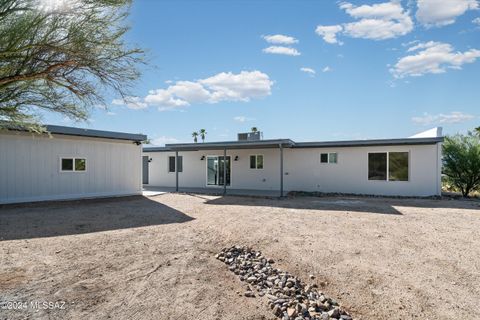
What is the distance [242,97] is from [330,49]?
12.4 metres

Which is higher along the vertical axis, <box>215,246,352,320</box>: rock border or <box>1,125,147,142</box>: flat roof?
<box>1,125,147,142</box>: flat roof

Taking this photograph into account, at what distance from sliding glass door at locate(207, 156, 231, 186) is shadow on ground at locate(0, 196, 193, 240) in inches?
271

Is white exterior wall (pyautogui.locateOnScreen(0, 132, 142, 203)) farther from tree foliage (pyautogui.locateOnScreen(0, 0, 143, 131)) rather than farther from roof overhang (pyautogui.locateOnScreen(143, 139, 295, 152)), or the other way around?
tree foliage (pyautogui.locateOnScreen(0, 0, 143, 131))

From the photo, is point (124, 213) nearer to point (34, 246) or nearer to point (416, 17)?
point (34, 246)

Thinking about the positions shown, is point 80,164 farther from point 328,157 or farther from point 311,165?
point 328,157

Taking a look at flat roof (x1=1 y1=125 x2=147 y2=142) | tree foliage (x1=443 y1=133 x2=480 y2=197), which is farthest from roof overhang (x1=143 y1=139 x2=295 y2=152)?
tree foliage (x1=443 y1=133 x2=480 y2=197)

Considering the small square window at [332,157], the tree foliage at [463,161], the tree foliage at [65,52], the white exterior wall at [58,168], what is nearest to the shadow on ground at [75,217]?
the white exterior wall at [58,168]

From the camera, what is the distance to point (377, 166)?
45.3 feet

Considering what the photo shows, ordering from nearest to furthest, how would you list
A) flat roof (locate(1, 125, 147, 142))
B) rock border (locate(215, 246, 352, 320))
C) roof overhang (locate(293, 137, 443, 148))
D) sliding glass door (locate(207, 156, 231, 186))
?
rock border (locate(215, 246, 352, 320))
flat roof (locate(1, 125, 147, 142))
roof overhang (locate(293, 137, 443, 148))
sliding glass door (locate(207, 156, 231, 186))

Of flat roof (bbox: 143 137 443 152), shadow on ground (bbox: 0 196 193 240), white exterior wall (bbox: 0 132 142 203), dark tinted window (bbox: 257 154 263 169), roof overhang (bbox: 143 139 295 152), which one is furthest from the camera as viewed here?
dark tinted window (bbox: 257 154 263 169)

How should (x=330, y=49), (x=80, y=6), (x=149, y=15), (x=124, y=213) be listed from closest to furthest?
(x=80, y=6) < (x=149, y=15) < (x=124, y=213) < (x=330, y=49)

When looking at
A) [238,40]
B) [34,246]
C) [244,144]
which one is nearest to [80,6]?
[34,246]

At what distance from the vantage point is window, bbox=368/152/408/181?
13340 mm

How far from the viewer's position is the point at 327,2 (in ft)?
32.9
